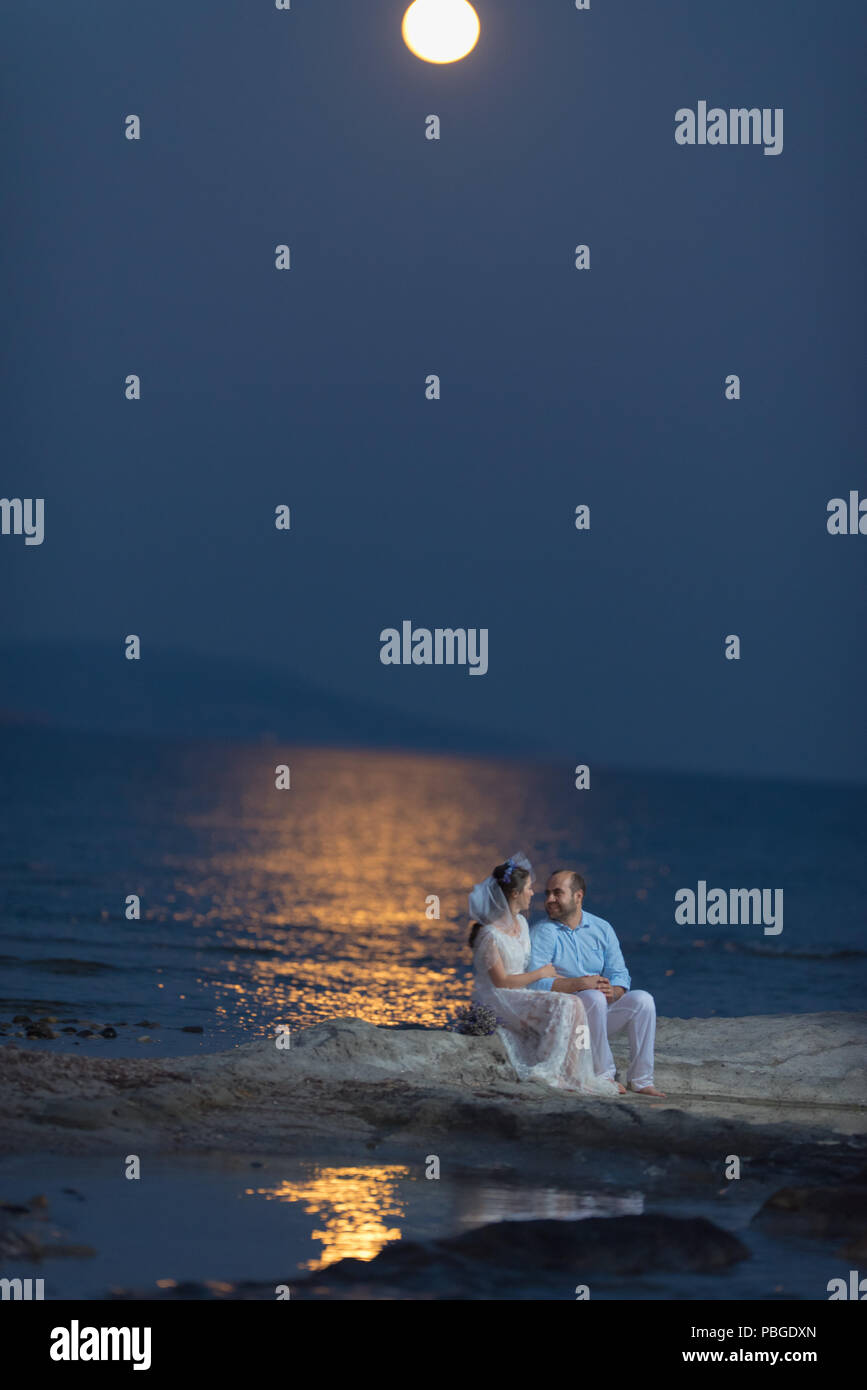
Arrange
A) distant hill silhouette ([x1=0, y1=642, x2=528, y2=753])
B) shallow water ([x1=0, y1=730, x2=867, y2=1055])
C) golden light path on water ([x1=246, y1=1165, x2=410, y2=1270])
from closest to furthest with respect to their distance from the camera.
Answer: golden light path on water ([x1=246, y1=1165, x2=410, y2=1270]) → shallow water ([x1=0, y1=730, x2=867, y2=1055]) → distant hill silhouette ([x1=0, y1=642, x2=528, y2=753])

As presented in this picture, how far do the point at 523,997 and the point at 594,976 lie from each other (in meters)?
0.46

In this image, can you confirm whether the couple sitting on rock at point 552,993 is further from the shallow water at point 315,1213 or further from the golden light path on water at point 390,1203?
the golden light path on water at point 390,1203

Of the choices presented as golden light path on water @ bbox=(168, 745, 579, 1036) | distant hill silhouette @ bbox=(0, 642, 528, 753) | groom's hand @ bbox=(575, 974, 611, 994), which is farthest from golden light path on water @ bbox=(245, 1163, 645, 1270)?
distant hill silhouette @ bbox=(0, 642, 528, 753)

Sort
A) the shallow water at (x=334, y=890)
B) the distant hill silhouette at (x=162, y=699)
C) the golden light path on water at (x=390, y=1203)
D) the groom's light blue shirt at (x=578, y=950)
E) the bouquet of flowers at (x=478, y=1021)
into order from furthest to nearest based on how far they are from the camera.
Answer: the distant hill silhouette at (x=162, y=699) → the shallow water at (x=334, y=890) → the bouquet of flowers at (x=478, y=1021) → the groom's light blue shirt at (x=578, y=950) → the golden light path on water at (x=390, y=1203)

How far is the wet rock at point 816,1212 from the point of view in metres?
6.00

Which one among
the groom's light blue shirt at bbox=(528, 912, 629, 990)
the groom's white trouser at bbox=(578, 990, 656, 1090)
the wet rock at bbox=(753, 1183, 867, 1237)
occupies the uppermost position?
the groom's light blue shirt at bbox=(528, 912, 629, 990)

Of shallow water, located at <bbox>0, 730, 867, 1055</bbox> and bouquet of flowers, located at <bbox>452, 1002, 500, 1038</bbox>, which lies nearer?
bouquet of flowers, located at <bbox>452, 1002, 500, 1038</bbox>

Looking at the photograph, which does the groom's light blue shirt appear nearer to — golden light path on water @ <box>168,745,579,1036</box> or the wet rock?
the wet rock

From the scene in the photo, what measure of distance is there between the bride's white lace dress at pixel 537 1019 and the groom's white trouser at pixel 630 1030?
0.08 m

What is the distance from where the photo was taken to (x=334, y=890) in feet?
119

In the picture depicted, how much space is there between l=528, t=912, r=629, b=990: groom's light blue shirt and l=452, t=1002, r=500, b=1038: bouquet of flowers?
1.31 ft

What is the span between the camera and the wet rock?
236 inches

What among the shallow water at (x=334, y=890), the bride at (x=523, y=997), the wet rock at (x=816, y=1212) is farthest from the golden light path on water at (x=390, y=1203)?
the shallow water at (x=334, y=890)

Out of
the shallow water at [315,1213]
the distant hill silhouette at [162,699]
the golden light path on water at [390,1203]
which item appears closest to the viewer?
the shallow water at [315,1213]
